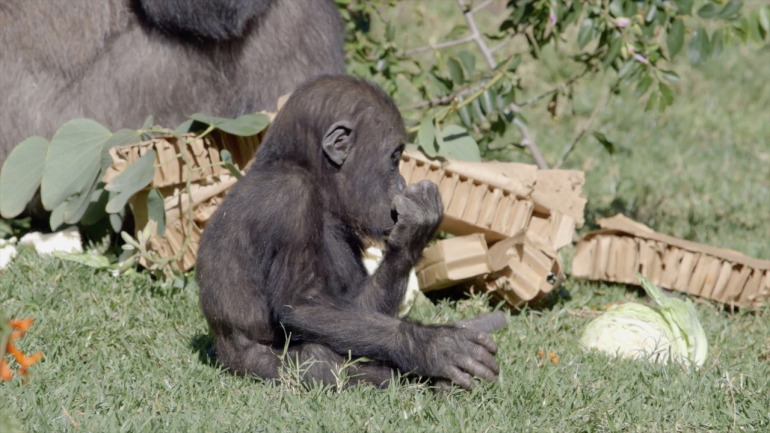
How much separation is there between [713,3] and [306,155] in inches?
98.5

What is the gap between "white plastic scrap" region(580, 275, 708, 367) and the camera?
3.71m

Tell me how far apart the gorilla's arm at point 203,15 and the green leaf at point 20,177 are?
799 mm

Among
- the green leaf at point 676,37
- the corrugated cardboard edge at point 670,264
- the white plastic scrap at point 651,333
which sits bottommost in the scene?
the corrugated cardboard edge at point 670,264

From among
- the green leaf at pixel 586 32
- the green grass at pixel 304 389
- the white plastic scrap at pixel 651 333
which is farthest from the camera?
the green leaf at pixel 586 32

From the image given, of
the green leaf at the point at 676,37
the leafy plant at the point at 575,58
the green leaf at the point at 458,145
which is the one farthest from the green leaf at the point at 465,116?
the green leaf at the point at 676,37

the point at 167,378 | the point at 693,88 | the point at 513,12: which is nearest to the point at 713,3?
the point at 513,12

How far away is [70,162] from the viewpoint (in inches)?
168

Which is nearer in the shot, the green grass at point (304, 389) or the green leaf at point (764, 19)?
the green grass at point (304, 389)

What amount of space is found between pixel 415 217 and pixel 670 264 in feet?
5.79

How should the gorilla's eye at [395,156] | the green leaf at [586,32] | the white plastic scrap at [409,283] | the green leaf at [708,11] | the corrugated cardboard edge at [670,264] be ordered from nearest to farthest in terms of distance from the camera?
the gorilla's eye at [395,156] < the white plastic scrap at [409,283] < the corrugated cardboard edge at [670,264] < the green leaf at [708,11] < the green leaf at [586,32]

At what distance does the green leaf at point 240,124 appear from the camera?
420 cm

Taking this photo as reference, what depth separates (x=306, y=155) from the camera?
11.1 feet

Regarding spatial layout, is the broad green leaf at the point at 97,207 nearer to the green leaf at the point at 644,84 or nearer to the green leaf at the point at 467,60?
the green leaf at the point at 467,60

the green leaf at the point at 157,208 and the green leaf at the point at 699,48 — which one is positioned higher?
the green leaf at the point at 157,208
